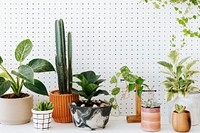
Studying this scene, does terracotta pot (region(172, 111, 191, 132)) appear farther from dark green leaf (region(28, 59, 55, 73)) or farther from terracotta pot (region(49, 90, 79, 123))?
dark green leaf (region(28, 59, 55, 73))

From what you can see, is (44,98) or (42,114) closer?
(42,114)

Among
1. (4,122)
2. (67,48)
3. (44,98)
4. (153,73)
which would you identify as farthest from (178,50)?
(4,122)

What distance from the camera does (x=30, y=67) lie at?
137 cm

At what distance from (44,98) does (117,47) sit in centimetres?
40

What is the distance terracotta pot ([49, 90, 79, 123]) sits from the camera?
149 cm

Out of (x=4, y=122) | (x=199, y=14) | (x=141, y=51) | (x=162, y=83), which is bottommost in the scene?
(x=4, y=122)

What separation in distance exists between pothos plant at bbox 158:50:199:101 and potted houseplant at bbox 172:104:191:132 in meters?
0.08

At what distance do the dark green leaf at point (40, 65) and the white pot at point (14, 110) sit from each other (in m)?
0.13

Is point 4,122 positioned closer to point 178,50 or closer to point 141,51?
point 141,51

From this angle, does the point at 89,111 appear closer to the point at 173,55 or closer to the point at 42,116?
the point at 42,116

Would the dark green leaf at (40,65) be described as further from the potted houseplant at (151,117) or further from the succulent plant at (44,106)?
the potted houseplant at (151,117)

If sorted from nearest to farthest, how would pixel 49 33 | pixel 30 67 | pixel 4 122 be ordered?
pixel 30 67 → pixel 4 122 → pixel 49 33

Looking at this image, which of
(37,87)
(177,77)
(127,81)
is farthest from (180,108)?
(37,87)

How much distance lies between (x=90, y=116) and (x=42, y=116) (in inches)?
7.4
